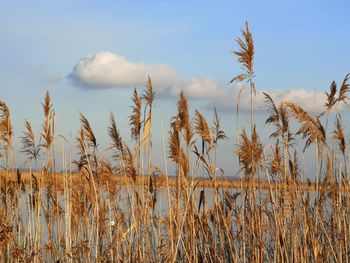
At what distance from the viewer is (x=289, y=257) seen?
5.12m

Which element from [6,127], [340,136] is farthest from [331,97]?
[6,127]

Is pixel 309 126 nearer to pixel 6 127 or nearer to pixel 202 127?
pixel 202 127

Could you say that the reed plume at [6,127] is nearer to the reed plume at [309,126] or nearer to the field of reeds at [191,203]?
the field of reeds at [191,203]

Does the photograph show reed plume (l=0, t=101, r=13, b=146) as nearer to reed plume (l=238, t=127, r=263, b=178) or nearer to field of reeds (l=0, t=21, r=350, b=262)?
field of reeds (l=0, t=21, r=350, b=262)

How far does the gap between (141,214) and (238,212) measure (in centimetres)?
94

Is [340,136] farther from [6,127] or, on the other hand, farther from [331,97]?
[6,127]

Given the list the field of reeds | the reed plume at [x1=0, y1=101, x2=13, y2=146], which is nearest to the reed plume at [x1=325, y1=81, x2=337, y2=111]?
the field of reeds

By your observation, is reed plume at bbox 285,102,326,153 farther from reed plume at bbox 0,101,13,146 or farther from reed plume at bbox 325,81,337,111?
reed plume at bbox 0,101,13,146

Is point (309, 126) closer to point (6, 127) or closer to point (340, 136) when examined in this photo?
point (340, 136)

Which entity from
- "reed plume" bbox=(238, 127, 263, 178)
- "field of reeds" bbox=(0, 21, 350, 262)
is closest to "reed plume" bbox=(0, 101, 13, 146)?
"field of reeds" bbox=(0, 21, 350, 262)

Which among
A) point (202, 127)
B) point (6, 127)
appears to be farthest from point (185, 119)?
point (6, 127)

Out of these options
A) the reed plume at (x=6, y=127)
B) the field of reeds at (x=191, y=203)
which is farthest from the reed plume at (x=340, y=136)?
the reed plume at (x=6, y=127)

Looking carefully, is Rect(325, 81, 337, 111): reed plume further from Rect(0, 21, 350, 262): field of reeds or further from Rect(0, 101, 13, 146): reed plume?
Rect(0, 101, 13, 146): reed plume

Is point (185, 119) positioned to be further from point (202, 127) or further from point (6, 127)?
point (6, 127)
